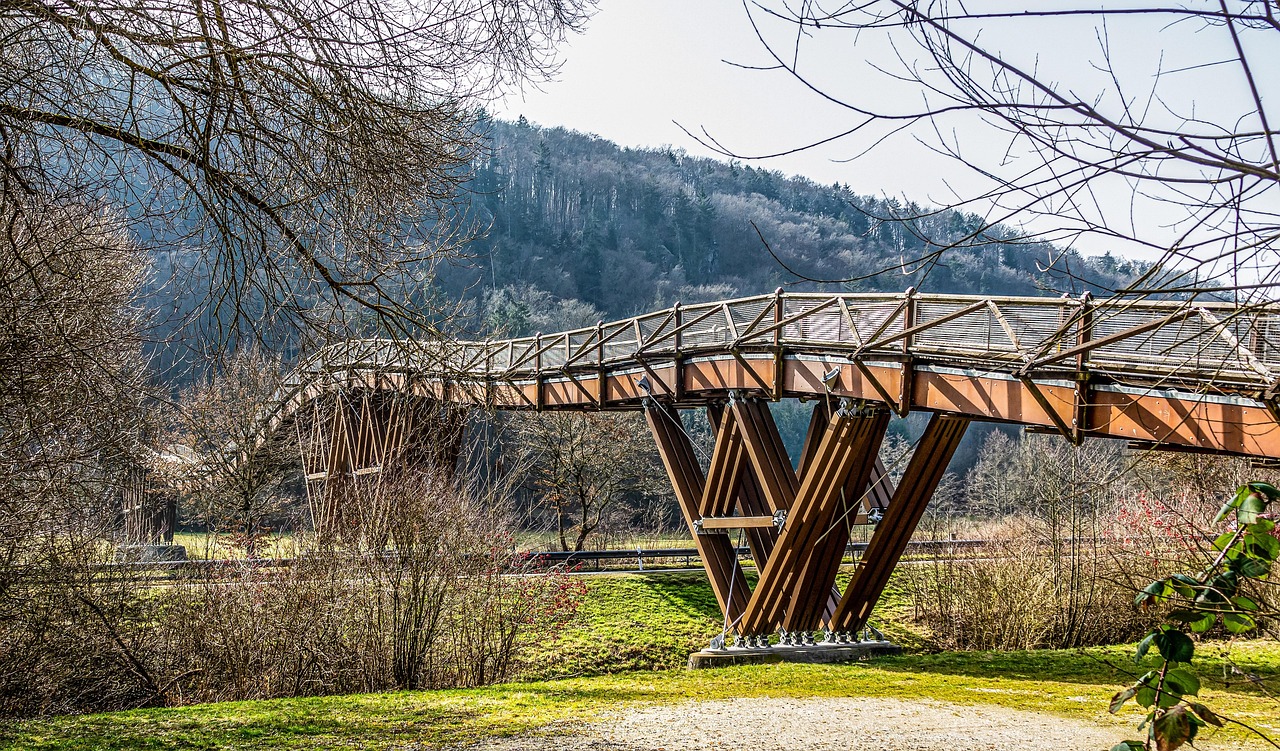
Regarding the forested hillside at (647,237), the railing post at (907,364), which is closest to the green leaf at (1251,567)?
the railing post at (907,364)

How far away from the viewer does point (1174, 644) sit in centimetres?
232

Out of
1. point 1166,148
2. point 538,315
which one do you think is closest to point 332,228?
point 1166,148

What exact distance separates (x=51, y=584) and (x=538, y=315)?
1949 inches

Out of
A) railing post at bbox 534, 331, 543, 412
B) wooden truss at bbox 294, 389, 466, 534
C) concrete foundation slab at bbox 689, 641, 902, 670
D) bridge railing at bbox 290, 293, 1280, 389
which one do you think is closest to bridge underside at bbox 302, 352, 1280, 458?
bridge railing at bbox 290, 293, 1280, 389

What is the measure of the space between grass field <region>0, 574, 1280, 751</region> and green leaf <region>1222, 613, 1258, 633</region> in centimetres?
470

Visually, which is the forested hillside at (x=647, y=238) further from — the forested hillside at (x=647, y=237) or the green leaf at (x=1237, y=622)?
the green leaf at (x=1237, y=622)

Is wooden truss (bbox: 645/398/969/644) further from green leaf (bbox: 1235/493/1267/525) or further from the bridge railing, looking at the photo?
green leaf (bbox: 1235/493/1267/525)

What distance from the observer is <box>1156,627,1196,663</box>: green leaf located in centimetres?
231

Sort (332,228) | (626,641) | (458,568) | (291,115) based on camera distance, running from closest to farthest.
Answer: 1. (291,115)
2. (332,228)
3. (458,568)
4. (626,641)

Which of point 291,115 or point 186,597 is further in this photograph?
point 186,597

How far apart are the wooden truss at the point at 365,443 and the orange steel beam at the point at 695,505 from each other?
3892 mm

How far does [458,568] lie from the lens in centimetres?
1380

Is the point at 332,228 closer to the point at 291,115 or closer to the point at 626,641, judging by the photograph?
the point at 291,115

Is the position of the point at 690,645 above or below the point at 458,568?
below
